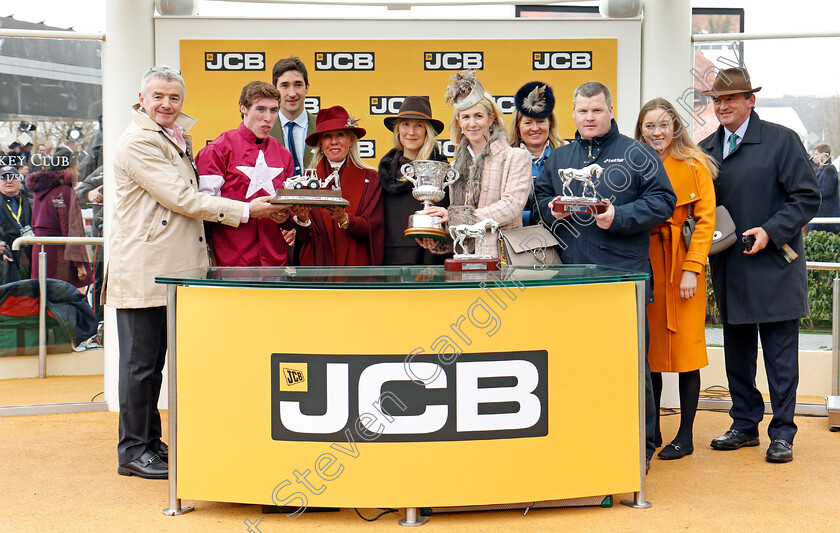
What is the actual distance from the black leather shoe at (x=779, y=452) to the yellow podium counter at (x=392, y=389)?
1510 mm

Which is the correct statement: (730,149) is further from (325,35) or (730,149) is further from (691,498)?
(325,35)

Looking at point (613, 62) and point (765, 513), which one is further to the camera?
point (613, 62)

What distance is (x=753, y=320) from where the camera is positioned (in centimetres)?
446

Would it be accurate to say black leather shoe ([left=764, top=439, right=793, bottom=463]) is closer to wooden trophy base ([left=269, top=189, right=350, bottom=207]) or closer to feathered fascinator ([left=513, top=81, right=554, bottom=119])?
feathered fascinator ([left=513, top=81, right=554, bottom=119])

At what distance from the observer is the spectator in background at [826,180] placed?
5910 mm

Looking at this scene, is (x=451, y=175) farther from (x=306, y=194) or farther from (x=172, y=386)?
(x=172, y=386)

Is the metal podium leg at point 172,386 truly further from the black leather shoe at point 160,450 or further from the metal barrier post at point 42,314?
the metal barrier post at point 42,314

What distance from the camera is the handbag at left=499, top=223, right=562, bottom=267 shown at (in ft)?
13.3

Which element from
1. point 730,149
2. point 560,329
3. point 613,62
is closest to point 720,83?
point 730,149

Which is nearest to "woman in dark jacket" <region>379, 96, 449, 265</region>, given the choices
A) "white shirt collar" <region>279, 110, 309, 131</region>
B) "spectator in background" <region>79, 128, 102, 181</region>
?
"white shirt collar" <region>279, 110, 309, 131</region>

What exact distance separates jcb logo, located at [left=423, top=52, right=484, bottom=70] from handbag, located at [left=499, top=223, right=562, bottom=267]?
2147 millimetres

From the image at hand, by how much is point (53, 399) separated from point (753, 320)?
485cm

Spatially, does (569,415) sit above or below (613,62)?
below

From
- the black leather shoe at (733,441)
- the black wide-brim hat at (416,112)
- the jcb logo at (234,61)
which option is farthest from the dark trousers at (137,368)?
the black leather shoe at (733,441)
